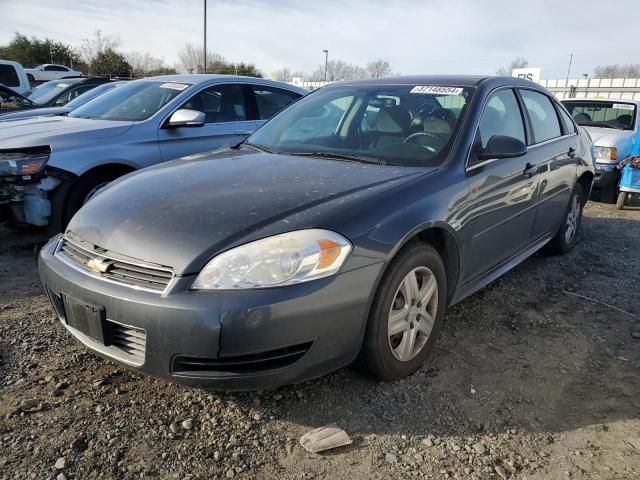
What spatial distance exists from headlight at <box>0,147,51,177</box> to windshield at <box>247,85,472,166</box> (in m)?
1.82

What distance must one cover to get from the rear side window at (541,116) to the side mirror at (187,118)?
272 cm

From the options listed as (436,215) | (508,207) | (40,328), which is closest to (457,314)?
(508,207)

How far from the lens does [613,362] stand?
291 cm

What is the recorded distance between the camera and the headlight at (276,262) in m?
1.97

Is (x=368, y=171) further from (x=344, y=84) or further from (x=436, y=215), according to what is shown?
(x=344, y=84)

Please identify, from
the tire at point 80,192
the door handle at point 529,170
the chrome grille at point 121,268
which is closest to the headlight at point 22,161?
the tire at point 80,192

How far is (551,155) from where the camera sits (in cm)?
393

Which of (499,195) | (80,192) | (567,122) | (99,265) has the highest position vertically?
(567,122)

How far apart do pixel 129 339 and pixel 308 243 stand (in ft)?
2.75

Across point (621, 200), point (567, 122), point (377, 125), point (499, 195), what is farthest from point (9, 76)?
point (499, 195)

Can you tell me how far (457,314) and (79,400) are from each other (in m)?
2.34

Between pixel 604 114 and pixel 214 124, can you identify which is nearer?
pixel 214 124

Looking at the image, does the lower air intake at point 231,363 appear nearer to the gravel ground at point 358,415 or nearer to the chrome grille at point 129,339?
the chrome grille at point 129,339

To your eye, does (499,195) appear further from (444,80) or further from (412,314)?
(412,314)
